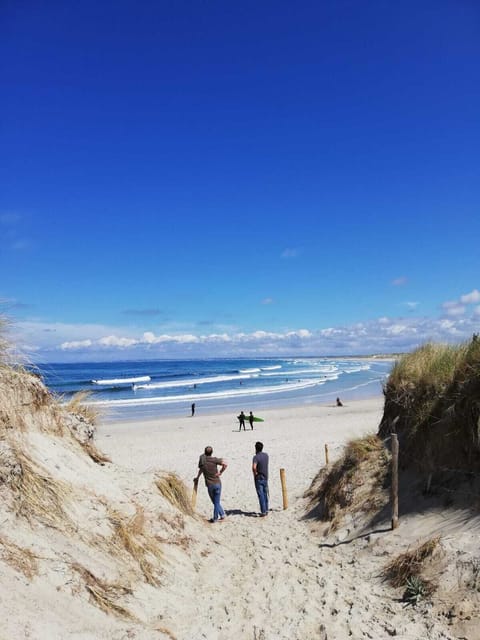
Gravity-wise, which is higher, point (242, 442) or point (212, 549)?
point (212, 549)

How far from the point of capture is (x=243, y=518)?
11.0 m

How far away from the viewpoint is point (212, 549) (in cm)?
820

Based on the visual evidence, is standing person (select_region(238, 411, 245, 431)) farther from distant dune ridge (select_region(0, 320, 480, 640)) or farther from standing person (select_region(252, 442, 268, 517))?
distant dune ridge (select_region(0, 320, 480, 640))

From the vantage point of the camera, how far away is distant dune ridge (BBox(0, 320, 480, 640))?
4496 millimetres

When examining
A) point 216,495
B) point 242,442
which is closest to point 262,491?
point 216,495

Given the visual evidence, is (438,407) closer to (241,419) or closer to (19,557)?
(19,557)

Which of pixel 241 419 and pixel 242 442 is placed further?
pixel 241 419

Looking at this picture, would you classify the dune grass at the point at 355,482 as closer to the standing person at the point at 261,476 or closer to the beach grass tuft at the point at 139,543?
the standing person at the point at 261,476

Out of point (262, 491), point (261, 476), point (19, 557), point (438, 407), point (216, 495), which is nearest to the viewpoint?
point (19, 557)

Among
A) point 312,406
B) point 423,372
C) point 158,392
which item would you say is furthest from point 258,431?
point 158,392

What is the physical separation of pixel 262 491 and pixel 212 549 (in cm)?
290

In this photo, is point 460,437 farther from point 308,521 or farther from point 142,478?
point 142,478

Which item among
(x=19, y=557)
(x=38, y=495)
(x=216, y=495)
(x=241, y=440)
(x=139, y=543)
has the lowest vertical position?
(x=241, y=440)

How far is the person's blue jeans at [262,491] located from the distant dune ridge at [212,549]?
471 mm
